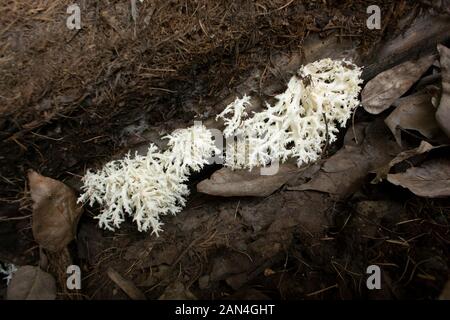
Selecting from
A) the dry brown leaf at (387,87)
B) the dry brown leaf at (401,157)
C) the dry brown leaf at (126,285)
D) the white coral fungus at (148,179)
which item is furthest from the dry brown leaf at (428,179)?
the dry brown leaf at (126,285)

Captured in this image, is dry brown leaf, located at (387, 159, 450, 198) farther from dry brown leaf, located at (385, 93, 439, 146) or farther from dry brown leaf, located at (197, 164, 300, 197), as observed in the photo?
dry brown leaf, located at (197, 164, 300, 197)

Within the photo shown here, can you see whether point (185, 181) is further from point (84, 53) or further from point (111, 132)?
point (84, 53)

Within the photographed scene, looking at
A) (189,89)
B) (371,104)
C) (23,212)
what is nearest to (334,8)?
(371,104)

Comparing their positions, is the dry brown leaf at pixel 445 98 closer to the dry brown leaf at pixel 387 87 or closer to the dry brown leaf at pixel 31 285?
the dry brown leaf at pixel 387 87

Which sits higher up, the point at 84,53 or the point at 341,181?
the point at 84,53

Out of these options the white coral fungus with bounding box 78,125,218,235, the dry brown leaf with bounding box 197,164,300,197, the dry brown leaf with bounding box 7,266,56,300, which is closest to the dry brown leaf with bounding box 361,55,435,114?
the dry brown leaf with bounding box 197,164,300,197
